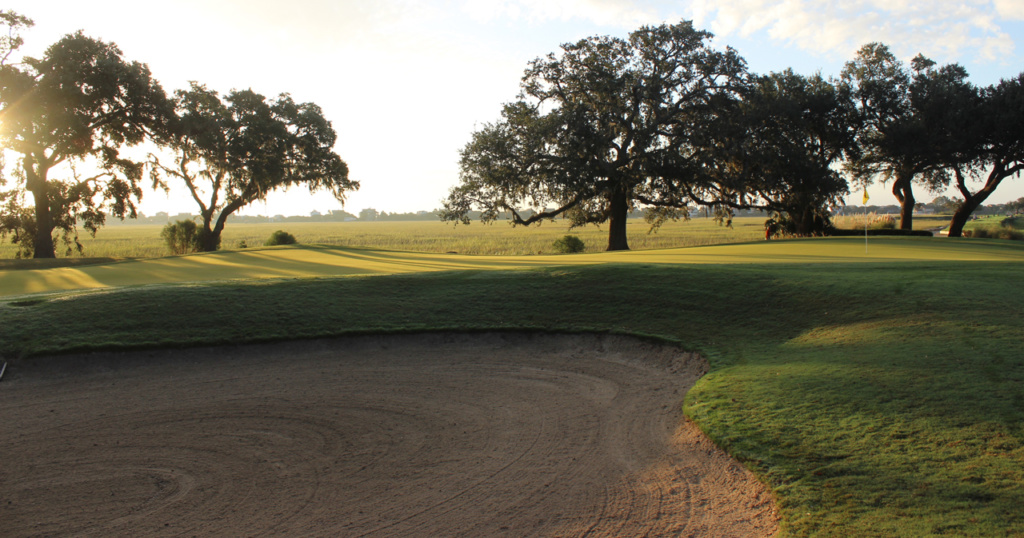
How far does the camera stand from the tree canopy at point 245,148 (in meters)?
34.5

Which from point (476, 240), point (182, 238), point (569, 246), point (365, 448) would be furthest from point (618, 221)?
point (476, 240)

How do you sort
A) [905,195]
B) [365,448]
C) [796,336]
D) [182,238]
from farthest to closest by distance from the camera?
[905,195], [182,238], [796,336], [365,448]

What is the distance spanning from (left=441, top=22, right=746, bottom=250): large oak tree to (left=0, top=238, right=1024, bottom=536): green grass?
1654cm

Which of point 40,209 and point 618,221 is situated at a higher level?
point 40,209

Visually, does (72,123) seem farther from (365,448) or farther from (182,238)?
(365,448)

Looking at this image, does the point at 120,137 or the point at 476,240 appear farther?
the point at 476,240

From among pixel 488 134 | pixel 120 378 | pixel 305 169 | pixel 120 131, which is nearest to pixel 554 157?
pixel 488 134

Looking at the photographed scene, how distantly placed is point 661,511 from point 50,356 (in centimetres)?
954

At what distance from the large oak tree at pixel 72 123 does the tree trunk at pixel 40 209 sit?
0.04 meters

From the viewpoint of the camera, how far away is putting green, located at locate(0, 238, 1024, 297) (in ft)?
58.1

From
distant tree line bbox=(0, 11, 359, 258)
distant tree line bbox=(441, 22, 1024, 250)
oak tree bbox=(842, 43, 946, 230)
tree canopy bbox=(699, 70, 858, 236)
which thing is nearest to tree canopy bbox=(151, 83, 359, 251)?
distant tree line bbox=(0, 11, 359, 258)

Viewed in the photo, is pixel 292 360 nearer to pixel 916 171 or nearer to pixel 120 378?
pixel 120 378

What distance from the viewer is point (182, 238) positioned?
3881 centimetres

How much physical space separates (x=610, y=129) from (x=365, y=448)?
2747cm
